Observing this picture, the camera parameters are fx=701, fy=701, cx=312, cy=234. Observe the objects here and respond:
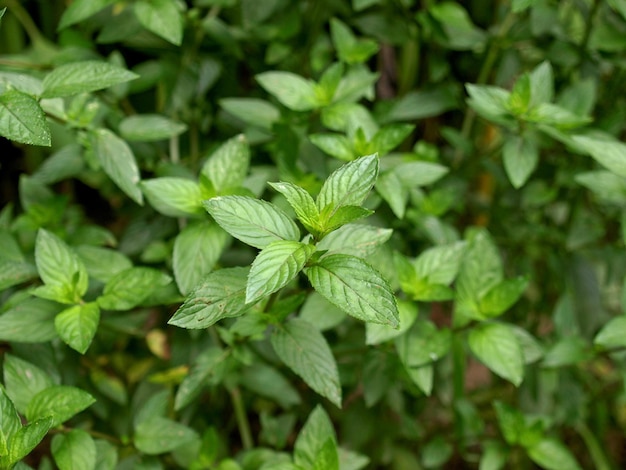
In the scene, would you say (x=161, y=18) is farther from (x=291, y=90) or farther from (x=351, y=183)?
(x=351, y=183)

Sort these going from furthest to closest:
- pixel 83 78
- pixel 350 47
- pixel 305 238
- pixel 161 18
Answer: pixel 350 47 < pixel 161 18 < pixel 83 78 < pixel 305 238

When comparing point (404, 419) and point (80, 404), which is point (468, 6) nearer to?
point (404, 419)

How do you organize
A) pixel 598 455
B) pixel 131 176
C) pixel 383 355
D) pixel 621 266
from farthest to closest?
pixel 598 455 < pixel 621 266 < pixel 383 355 < pixel 131 176

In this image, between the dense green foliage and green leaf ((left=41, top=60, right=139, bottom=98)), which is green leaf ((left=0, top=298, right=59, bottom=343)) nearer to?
the dense green foliage

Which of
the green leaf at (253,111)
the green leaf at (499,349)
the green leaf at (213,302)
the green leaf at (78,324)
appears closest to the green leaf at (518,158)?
the green leaf at (499,349)

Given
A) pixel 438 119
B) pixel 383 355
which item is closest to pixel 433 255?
pixel 383 355

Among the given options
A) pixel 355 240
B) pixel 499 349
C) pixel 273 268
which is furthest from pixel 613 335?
pixel 273 268
